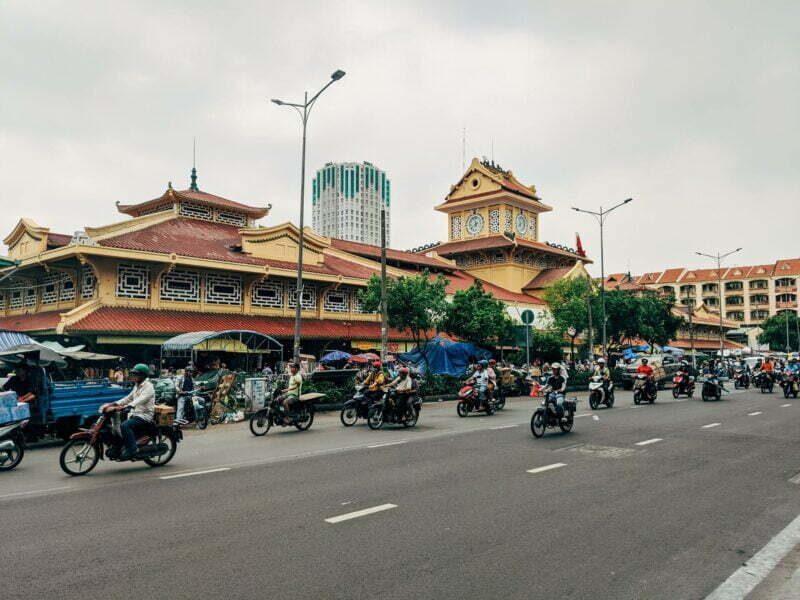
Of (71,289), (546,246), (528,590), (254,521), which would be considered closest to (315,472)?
(254,521)

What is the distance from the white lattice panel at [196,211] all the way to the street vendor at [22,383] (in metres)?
21.9

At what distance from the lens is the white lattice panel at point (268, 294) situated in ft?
103

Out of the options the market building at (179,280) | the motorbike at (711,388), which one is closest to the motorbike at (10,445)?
A: the market building at (179,280)

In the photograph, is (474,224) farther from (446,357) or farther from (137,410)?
(137,410)

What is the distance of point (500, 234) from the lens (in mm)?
52375

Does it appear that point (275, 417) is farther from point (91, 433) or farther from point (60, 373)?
point (60, 373)

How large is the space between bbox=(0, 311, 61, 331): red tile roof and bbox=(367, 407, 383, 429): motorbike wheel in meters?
15.8

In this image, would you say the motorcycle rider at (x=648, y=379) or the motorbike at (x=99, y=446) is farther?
the motorcycle rider at (x=648, y=379)

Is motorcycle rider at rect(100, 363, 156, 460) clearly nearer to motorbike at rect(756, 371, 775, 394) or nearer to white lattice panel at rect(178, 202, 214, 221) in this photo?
white lattice panel at rect(178, 202, 214, 221)

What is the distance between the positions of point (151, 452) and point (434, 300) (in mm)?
21864

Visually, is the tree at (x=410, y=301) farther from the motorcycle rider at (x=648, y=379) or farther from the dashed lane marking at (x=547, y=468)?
the dashed lane marking at (x=547, y=468)

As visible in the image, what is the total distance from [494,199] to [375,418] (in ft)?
131

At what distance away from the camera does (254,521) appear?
6.54 meters

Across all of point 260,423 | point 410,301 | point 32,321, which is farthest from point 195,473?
point 32,321
